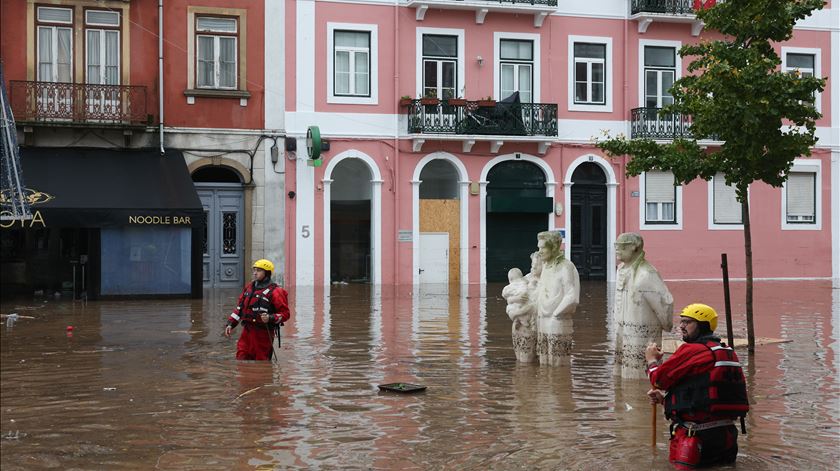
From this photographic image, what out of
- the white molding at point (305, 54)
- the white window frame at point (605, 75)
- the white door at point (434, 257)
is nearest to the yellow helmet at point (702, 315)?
the white molding at point (305, 54)

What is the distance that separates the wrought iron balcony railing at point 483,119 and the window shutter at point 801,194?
315 inches

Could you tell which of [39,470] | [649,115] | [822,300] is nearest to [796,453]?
[39,470]

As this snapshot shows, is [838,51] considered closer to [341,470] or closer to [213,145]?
[213,145]

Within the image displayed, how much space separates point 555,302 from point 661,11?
68.7ft

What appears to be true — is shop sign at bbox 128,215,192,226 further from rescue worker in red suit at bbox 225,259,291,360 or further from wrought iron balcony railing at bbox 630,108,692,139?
wrought iron balcony railing at bbox 630,108,692,139

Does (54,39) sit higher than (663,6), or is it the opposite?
(663,6)

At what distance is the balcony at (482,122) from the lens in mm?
30203

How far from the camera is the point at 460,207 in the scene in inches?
1230

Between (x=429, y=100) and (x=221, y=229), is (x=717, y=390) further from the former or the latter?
(x=429, y=100)

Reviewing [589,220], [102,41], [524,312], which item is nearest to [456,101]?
[589,220]

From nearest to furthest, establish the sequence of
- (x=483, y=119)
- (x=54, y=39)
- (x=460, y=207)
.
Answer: (x=54, y=39)
(x=483, y=119)
(x=460, y=207)

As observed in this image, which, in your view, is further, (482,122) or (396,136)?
(482,122)

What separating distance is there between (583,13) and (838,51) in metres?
8.32

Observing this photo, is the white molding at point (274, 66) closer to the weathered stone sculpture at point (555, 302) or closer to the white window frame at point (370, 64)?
the white window frame at point (370, 64)
